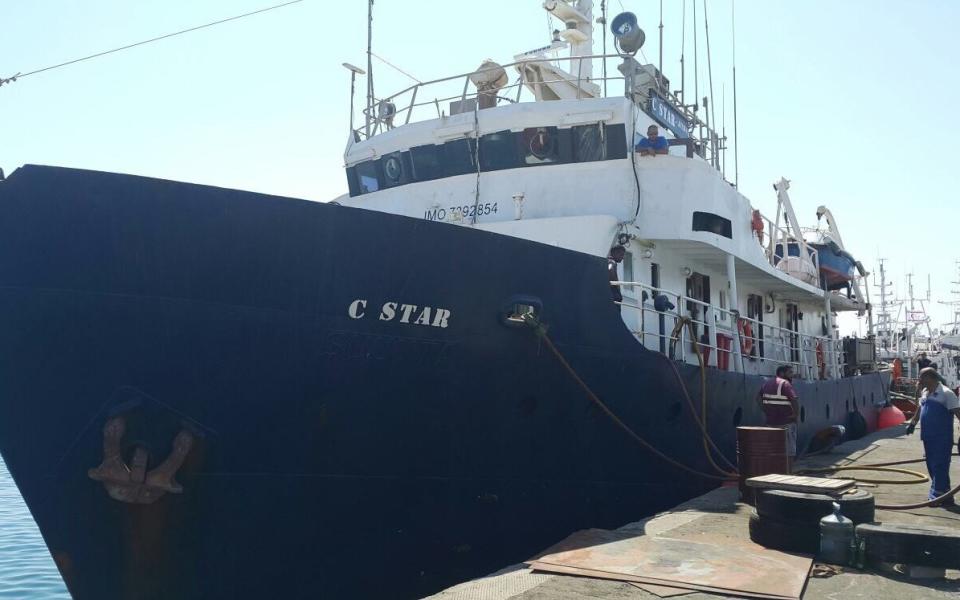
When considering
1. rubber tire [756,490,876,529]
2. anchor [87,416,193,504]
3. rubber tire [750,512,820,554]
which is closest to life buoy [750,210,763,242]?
rubber tire [756,490,876,529]

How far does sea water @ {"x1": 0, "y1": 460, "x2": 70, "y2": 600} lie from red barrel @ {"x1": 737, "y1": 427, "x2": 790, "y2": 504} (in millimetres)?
8490

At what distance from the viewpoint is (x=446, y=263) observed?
6547 millimetres

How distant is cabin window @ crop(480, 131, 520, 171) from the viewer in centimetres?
1072

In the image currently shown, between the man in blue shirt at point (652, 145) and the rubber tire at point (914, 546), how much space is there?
6.27 m

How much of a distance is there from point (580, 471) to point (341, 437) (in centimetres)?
268

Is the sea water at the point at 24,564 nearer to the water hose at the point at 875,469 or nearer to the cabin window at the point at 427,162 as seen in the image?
the cabin window at the point at 427,162

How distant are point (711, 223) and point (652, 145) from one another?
1554 mm

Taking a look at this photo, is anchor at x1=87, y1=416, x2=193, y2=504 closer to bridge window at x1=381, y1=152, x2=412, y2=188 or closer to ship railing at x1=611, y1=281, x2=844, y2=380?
ship railing at x1=611, y1=281, x2=844, y2=380

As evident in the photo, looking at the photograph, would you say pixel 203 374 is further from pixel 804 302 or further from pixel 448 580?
pixel 804 302

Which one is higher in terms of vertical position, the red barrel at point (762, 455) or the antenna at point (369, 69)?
the antenna at point (369, 69)

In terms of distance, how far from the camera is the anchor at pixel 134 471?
5.29 meters

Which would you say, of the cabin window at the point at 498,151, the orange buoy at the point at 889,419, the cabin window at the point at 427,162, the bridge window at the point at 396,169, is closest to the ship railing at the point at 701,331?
the cabin window at the point at 498,151

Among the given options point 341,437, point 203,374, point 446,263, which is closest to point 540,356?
point 446,263

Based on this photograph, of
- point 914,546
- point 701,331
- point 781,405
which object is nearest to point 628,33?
point 701,331
